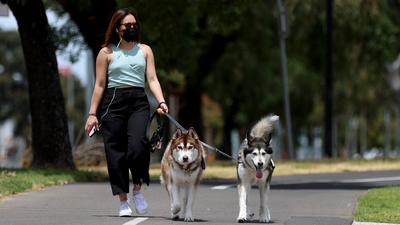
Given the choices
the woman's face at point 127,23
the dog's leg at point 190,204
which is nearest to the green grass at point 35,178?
the dog's leg at point 190,204

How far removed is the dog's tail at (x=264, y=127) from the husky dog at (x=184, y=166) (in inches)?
27.9

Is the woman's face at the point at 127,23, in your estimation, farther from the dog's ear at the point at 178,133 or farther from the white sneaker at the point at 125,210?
the white sneaker at the point at 125,210

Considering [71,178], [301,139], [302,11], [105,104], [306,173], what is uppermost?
[302,11]

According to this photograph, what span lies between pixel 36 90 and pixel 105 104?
6.38 m

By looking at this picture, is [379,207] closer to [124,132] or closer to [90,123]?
[124,132]

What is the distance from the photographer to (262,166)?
6898 millimetres

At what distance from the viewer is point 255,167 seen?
705 centimetres

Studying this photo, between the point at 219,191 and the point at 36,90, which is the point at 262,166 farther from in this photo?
the point at 36,90

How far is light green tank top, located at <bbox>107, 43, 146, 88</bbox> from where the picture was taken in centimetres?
712

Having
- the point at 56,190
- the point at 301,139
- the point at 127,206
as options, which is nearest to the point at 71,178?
the point at 56,190

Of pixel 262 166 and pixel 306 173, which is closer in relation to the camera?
pixel 262 166

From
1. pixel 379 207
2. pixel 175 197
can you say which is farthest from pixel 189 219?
pixel 379 207

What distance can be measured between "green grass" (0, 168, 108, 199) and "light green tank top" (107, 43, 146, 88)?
10.2 ft

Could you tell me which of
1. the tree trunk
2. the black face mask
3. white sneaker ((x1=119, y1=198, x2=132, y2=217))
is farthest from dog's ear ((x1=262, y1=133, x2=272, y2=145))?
the tree trunk
